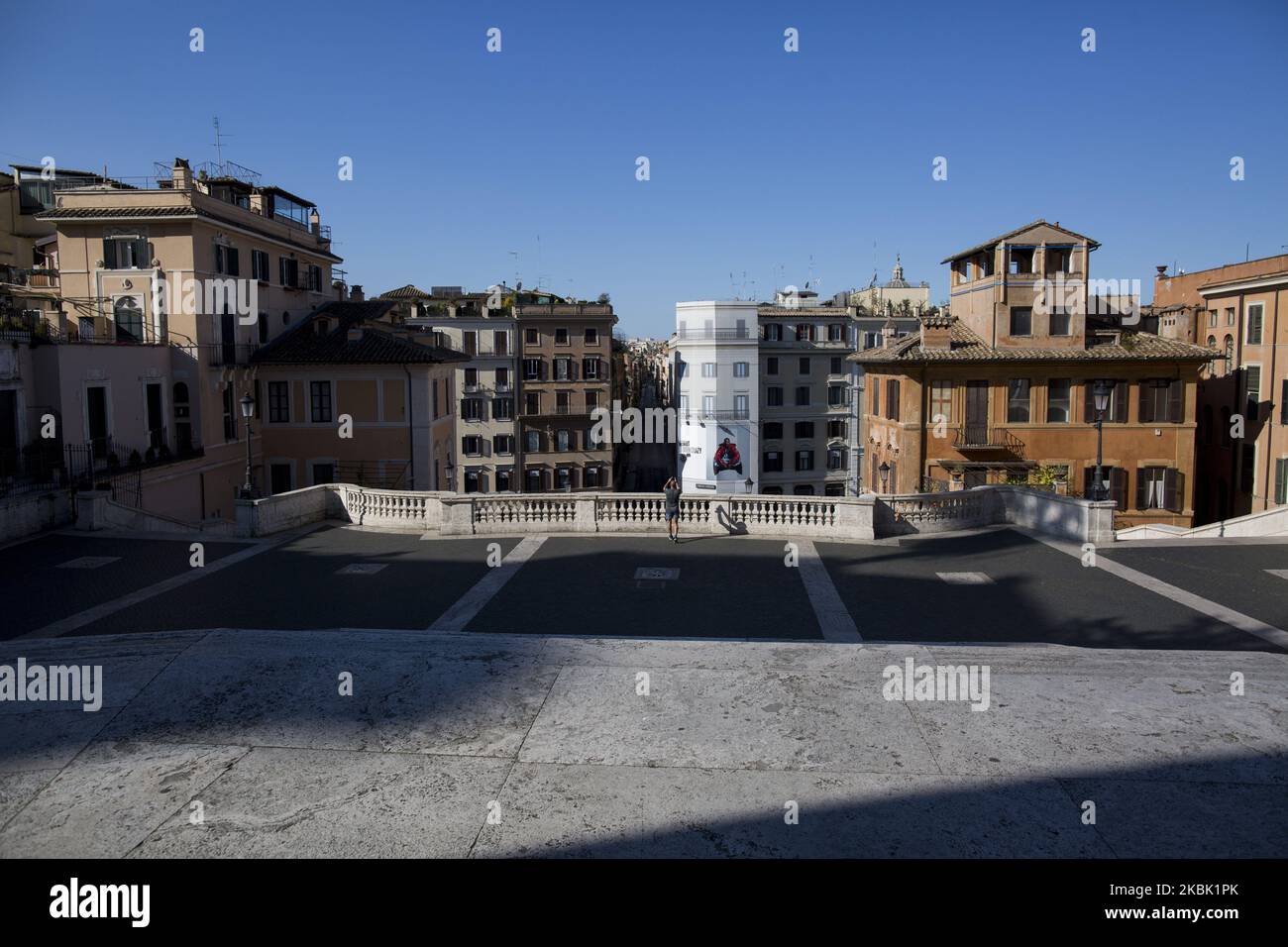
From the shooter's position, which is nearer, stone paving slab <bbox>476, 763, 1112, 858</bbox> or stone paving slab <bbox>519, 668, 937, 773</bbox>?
stone paving slab <bbox>476, 763, 1112, 858</bbox>

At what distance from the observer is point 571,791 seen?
7.03 meters

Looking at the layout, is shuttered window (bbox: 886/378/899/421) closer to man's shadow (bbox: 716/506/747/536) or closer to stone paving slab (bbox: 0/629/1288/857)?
man's shadow (bbox: 716/506/747/536)

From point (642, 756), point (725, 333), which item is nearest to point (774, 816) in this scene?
point (642, 756)

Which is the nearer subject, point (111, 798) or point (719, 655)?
point (111, 798)

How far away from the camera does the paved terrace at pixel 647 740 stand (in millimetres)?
6430

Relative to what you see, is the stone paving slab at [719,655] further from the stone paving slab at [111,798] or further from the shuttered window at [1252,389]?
the shuttered window at [1252,389]

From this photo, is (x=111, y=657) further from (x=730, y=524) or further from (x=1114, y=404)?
(x=1114, y=404)

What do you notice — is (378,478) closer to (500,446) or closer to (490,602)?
(490,602)

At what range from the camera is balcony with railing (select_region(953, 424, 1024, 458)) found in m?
38.4

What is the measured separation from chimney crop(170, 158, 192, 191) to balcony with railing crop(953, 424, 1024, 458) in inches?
1247

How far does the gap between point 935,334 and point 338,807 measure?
120 ft

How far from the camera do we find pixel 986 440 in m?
38.7

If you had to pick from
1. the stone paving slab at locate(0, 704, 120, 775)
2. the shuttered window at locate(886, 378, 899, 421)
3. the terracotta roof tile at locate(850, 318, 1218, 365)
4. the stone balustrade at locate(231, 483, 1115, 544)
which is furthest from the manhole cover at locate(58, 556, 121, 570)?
the shuttered window at locate(886, 378, 899, 421)

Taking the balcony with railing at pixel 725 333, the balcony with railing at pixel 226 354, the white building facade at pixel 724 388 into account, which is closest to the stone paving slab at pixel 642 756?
the balcony with railing at pixel 226 354
